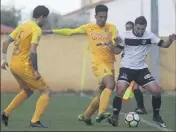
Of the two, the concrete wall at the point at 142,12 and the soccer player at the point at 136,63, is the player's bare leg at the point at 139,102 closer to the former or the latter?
the soccer player at the point at 136,63

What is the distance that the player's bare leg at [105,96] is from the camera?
31.7 feet

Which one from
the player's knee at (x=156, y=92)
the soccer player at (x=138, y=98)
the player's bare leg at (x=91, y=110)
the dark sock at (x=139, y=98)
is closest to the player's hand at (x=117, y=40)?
the player's bare leg at (x=91, y=110)

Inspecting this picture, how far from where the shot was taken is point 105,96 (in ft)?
32.1

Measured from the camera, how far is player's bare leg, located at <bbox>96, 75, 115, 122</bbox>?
9664 millimetres

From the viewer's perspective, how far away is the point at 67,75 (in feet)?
70.5

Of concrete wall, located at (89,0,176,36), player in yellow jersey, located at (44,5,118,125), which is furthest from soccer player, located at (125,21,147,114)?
concrete wall, located at (89,0,176,36)

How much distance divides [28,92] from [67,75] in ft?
37.6

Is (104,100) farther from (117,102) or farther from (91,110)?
(91,110)

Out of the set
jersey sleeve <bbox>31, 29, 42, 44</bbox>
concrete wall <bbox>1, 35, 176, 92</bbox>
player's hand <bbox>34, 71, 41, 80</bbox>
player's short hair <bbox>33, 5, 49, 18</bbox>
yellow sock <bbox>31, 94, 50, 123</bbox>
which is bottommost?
concrete wall <bbox>1, 35, 176, 92</bbox>

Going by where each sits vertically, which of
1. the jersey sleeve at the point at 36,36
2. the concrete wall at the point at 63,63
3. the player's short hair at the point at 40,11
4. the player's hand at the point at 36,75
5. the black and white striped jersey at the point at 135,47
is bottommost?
the concrete wall at the point at 63,63

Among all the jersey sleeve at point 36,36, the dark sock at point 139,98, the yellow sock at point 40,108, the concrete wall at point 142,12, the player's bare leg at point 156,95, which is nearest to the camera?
the jersey sleeve at point 36,36

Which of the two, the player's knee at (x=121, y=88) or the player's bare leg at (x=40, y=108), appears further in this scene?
the player's knee at (x=121, y=88)

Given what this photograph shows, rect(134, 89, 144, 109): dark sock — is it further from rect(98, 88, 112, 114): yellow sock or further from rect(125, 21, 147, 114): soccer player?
rect(98, 88, 112, 114): yellow sock

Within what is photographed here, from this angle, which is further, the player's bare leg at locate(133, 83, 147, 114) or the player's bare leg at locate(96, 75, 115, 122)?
the player's bare leg at locate(133, 83, 147, 114)
